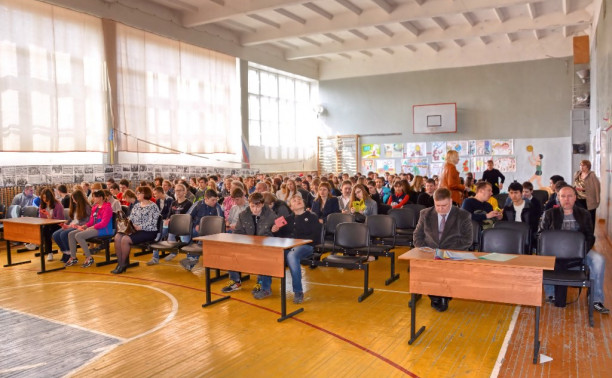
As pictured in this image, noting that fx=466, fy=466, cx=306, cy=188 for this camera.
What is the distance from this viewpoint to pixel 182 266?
698 centimetres

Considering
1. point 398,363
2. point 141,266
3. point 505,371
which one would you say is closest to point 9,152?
point 141,266

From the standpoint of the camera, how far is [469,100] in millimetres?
17047

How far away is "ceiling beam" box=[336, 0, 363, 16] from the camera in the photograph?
12.4 meters

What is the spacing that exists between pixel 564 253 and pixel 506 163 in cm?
1296

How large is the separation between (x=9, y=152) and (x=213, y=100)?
6.21 meters

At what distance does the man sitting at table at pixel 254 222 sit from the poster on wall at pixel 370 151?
44.0ft

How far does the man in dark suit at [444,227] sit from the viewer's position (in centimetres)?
473

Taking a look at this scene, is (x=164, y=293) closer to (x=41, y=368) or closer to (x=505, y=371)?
(x=41, y=368)

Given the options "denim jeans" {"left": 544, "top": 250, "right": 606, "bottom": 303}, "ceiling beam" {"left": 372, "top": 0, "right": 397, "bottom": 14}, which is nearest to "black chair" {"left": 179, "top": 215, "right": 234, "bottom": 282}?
"denim jeans" {"left": 544, "top": 250, "right": 606, "bottom": 303}

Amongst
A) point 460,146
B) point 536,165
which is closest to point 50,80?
point 460,146

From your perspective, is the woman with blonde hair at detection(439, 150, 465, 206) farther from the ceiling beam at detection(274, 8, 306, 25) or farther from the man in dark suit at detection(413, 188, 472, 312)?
A: the ceiling beam at detection(274, 8, 306, 25)

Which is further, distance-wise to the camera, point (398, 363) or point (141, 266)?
point (141, 266)

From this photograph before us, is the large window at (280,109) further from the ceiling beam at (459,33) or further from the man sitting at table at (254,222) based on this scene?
the man sitting at table at (254,222)

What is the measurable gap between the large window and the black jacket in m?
12.6
